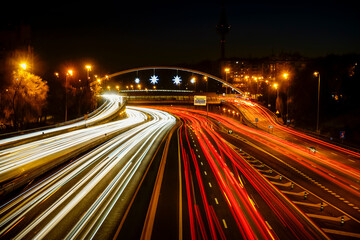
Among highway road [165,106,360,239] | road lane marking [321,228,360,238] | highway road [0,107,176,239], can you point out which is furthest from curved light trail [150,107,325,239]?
highway road [0,107,176,239]

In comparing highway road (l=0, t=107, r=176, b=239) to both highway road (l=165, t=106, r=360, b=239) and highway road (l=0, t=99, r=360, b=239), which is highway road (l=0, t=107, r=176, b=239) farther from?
highway road (l=165, t=106, r=360, b=239)

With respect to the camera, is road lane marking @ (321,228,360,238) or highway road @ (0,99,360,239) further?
road lane marking @ (321,228,360,238)

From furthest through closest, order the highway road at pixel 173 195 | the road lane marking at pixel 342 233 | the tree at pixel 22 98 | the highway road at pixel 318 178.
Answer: the tree at pixel 22 98
the highway road at pixel 318 178
the road lane marking at pixel 342 233
the highway road at pixel 173 195

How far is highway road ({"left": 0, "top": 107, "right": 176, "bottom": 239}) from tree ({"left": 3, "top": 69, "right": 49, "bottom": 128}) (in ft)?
59.0

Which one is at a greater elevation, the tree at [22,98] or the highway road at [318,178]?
the tree at [22,98]

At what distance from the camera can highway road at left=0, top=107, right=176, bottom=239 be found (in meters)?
11.7

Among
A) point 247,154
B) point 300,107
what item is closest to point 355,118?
point 300,107

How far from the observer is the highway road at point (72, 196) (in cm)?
1167

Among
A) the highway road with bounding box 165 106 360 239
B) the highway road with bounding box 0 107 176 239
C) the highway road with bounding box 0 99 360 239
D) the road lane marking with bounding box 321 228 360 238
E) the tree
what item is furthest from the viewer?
the tree

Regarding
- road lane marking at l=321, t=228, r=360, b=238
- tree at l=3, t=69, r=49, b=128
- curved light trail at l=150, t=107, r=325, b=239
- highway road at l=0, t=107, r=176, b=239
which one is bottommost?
road lane marking at l=321, t=228, r=360, b=238

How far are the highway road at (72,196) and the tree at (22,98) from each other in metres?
18.0

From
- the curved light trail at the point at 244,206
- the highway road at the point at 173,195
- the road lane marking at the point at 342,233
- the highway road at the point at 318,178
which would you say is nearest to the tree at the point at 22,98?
the highway road at the point at 173,195

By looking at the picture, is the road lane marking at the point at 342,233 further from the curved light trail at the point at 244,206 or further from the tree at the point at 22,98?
the tree at the point at 22,98

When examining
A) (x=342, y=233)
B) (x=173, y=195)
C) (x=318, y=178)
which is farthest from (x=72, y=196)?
(x=318, y=178)
